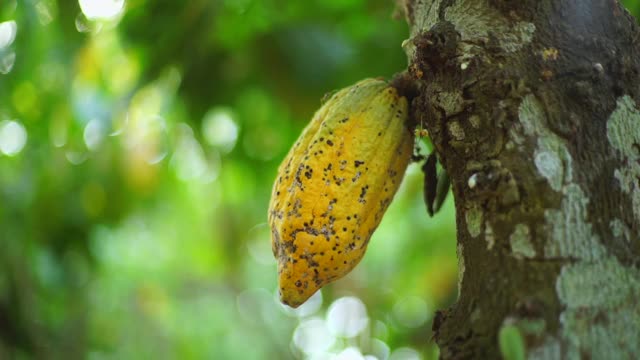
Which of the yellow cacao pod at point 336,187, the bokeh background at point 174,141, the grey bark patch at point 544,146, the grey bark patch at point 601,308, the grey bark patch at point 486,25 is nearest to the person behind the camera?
the grey bark patch at point 601,308

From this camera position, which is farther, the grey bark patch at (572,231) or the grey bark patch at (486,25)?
the grey bark patch at (486,25)

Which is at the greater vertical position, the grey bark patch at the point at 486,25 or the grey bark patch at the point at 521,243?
the grey bark patch at the point at 486,25

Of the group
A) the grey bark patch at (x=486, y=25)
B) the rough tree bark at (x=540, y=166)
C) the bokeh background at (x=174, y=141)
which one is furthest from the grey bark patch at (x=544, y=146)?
the bokeh background at (x=174, y=141)

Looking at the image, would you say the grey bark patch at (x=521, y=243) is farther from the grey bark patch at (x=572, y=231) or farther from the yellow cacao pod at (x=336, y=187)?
the yellow cacao pod at (x=336, y=187)

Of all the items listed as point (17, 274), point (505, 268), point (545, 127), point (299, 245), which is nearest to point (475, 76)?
point (545, 127)

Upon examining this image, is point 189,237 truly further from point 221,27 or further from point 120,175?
point 221,27

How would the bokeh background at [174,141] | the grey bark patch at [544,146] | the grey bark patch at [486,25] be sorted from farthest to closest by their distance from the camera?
the bokeh background at [174,141]
the grey bark patch at [486,25]
the grey bark patch at [544,146]

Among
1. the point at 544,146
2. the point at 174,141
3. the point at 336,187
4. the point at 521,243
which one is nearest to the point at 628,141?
the point at 544,146

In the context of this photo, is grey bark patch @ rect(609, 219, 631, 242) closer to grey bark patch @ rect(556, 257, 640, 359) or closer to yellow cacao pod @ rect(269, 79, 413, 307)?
grey bark patch @ rect(556, 257, 640, 359)
